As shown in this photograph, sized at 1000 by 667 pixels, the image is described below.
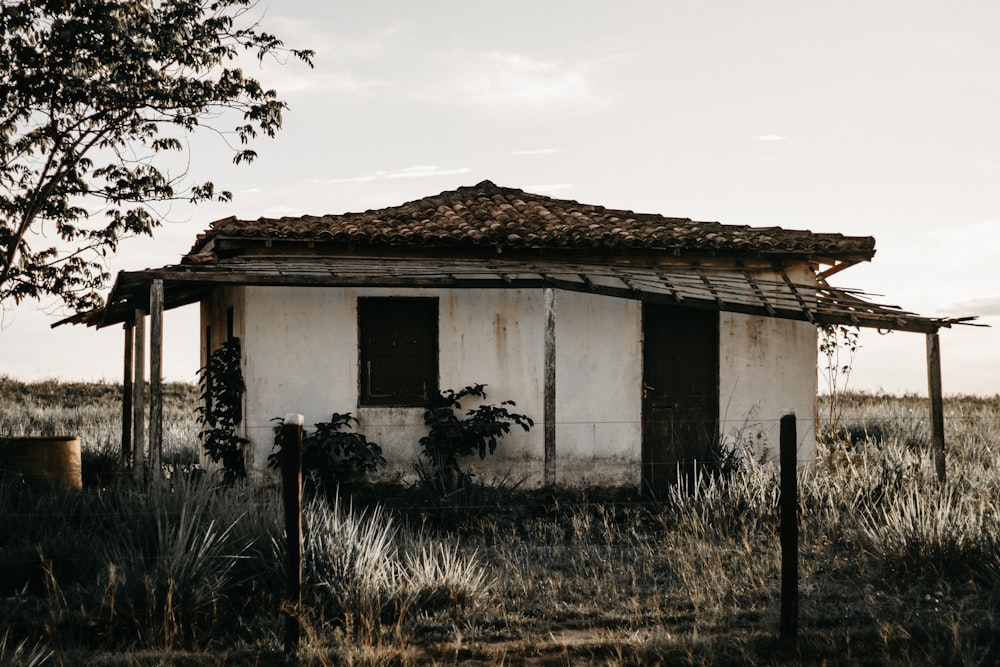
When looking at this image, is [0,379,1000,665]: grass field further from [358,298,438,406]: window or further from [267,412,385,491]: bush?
[358,298,438,406]: window

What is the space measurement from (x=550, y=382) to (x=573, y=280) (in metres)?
1.79

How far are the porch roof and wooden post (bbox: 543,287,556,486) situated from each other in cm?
29

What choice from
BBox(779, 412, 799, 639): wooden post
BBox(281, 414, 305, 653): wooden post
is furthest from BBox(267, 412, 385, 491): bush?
BBox(779, 412, 799, 639): wooden post

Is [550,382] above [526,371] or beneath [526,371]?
beneath

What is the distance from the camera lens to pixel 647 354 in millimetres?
11578

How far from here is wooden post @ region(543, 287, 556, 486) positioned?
1002 cm

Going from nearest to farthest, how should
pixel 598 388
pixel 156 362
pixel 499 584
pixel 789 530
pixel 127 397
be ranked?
pixel 789 530 → pixel 499 584 → pixel 156 362 → pixel 598 388 → pixel 127 397

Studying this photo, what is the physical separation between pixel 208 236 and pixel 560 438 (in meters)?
4.69

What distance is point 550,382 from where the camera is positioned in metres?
10.2

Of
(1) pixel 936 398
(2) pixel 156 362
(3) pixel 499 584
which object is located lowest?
(3) pixel 499 584

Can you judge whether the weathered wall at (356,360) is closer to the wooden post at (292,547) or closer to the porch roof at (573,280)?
the porch roof at (573,280)

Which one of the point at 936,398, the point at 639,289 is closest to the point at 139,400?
the point at 639,289

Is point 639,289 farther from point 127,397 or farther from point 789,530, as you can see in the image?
point 127,397

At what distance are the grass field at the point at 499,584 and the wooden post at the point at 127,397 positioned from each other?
355 centimetres
